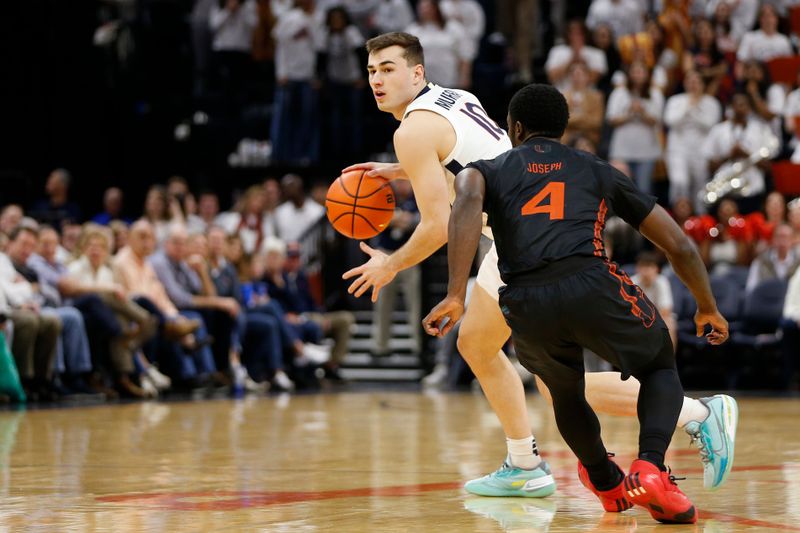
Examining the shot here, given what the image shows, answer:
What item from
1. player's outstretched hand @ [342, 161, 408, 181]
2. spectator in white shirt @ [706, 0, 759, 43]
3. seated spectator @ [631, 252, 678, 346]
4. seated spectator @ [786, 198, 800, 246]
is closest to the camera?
player's outstretched hand @ [342, 161, 408, 181]

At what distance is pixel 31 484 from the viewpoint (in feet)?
19.8

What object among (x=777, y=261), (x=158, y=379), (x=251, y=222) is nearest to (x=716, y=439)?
(x=158, y=379)

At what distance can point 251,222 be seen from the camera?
1559 centimetres

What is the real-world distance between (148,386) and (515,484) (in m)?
7.65

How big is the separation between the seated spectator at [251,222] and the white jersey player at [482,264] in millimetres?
9590

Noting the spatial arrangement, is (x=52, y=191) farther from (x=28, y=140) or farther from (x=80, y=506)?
(x=80, y=506)

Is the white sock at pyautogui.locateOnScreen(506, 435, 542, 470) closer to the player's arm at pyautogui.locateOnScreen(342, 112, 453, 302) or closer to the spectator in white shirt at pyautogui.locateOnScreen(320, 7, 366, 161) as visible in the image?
the player's arm at pyautogui.locateOnScreen(342, 112, 453, 302)

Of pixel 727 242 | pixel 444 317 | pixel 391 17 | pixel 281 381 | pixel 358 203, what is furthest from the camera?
pixel 391 17

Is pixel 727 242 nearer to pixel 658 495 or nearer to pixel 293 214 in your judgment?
pixel 293 214

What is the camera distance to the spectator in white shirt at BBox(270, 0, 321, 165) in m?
17.4

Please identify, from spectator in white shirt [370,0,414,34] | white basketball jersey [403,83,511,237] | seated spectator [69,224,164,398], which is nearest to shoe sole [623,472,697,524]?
white basketball jersey [403,83,511,237]

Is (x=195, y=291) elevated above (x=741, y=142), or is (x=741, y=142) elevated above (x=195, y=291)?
(x=741, y=142)

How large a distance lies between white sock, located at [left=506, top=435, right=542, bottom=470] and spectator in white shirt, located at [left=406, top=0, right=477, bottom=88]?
11280 millimetres

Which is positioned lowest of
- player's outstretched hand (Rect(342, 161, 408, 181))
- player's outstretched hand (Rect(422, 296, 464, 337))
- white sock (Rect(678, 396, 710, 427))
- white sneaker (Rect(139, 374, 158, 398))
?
white sneaker (Rect(139, 374, 158, 398))
